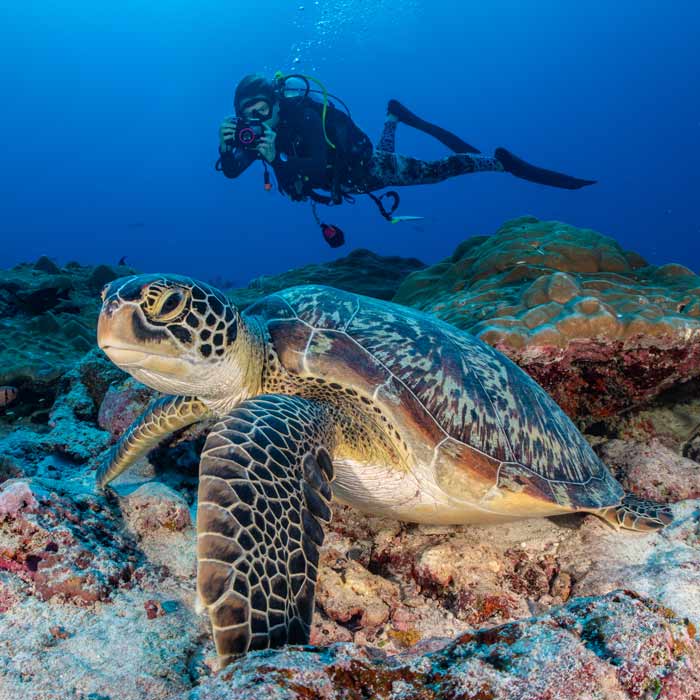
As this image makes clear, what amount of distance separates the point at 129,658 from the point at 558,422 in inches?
80.2

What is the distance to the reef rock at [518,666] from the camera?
2.41ft

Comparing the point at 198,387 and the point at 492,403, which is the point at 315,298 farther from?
the point at 492,403

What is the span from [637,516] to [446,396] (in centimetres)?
101

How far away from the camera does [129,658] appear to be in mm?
1155

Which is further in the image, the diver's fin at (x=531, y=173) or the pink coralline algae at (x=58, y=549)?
the diver's fin at (x=531, y=173)

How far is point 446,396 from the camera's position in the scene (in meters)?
1.98

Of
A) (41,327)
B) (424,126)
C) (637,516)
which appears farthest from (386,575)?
(424,126)

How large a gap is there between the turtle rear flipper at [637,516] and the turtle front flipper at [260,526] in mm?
1345

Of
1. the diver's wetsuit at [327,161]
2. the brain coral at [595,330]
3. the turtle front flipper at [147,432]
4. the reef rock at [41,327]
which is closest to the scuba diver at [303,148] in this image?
the diver's wetsuit at [327,161]

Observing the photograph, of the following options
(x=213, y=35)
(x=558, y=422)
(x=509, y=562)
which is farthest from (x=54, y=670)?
(x=213, y=35)

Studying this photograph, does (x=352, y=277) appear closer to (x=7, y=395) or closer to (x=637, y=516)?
(x=7, y=395)

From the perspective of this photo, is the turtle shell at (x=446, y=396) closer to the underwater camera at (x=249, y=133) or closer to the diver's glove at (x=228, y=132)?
the underwater camera at (x=249, y=133)

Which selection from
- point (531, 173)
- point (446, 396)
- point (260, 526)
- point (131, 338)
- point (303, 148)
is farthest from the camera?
point (531, 173)

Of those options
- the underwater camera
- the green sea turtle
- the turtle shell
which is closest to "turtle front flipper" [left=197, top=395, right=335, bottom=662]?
the green sea turtle
